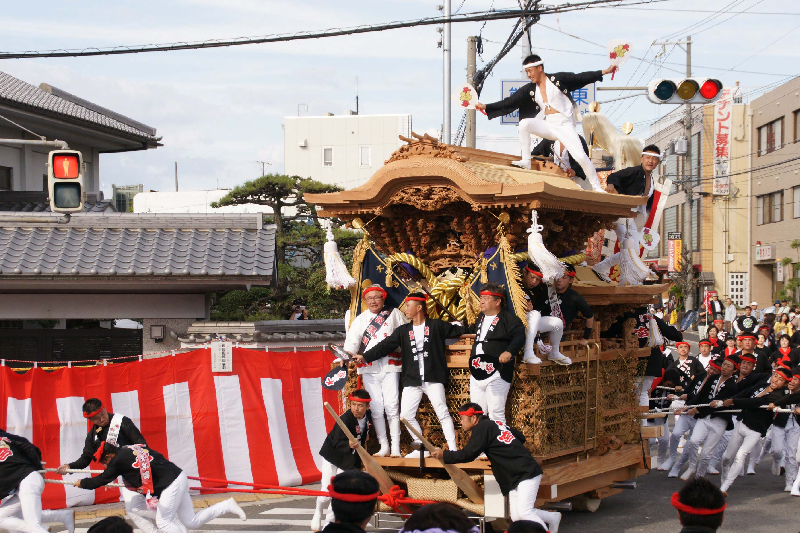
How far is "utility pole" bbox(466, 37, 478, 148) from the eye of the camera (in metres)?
17.6

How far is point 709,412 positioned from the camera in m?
11.4

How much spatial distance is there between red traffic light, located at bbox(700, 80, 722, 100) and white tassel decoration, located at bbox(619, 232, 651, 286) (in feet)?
7.89

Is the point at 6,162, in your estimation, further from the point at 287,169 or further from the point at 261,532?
the point at 287,169

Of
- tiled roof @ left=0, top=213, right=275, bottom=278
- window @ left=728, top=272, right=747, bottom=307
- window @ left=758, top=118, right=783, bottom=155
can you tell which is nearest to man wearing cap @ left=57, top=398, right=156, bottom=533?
tiled roof @ left=0, top=213, right=275, bottom=278

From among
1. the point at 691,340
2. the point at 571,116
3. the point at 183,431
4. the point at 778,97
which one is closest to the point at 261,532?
the point at 183,431

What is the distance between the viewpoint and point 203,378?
11195mm

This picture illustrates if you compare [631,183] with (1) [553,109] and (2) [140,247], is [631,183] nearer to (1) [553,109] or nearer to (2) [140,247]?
(1) [553,109]

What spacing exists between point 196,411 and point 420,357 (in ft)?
12.4

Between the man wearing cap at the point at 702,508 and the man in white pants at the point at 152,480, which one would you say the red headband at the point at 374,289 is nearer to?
the man in white pants at the point at 152,480

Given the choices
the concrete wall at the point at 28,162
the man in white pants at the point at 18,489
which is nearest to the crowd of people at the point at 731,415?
the man in white pants at the point at 18,489

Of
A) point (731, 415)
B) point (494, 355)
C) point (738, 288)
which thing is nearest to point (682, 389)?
point (731, 415)

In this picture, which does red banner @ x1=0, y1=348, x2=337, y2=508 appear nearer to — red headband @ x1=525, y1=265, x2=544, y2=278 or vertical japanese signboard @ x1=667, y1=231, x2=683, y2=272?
red headband @ x1=525, y1=265, x2=544, y2=278

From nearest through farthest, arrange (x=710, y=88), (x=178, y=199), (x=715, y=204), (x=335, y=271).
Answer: (x=335, y=271) < (x=710, y=88) < (x=715, y=204) < (x=178, y=199)

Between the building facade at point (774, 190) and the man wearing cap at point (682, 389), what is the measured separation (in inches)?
849
